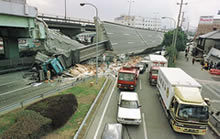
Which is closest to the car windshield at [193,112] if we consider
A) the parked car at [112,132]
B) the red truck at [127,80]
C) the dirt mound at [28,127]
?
the parked car at [112,132]

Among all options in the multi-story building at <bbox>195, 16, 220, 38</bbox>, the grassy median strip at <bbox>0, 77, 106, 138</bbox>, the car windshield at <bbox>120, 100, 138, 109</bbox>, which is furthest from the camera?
the multi-story building at <bbox>195, 16, 220, 38</bbox>

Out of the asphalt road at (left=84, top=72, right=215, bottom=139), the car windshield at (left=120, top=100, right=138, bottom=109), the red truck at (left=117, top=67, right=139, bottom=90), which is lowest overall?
the asphalt road at (left=84, top=72, right=215, bottom=139)

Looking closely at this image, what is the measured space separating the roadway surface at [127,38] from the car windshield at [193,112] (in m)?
29.4

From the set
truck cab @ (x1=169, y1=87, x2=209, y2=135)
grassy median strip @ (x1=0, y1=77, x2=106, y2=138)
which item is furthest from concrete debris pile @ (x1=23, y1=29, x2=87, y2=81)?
truck cab @ (x1=169, y1=87, x2=209, y2=135)

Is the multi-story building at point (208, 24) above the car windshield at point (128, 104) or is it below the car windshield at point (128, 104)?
above

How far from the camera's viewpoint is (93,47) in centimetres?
3120

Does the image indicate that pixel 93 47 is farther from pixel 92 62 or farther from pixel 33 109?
pixel 33 109

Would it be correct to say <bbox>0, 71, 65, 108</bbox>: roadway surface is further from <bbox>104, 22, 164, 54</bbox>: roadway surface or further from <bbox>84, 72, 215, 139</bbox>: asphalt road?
<bbox>104, 22, 164, 54</bbox>: roadway surface

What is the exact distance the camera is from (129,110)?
10.9 m

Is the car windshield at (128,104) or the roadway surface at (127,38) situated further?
the roadway surface at (127,38)

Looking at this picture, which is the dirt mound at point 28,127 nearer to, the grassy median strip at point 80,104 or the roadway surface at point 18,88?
the grassy median strip at point 80,104

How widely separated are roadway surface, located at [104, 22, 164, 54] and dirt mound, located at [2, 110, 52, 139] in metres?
30.1

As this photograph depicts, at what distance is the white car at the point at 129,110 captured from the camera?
10.1 metres

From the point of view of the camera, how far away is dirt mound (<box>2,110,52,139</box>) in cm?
721
